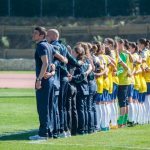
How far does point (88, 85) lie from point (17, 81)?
23.8 metres

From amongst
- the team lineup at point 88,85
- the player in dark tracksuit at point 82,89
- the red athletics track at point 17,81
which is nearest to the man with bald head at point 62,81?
the team lineup at point 88,85

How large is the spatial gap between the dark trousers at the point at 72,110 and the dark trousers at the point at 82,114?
16 cm

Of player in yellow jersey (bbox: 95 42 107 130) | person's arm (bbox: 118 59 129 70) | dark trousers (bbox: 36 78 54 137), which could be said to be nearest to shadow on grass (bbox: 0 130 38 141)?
dark trousers (bbox: 36 78 54 137)

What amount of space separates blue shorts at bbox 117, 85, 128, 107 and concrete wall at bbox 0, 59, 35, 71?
3297 cm

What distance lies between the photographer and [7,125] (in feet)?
58.6

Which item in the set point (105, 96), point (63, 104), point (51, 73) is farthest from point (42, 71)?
point (105, 96)

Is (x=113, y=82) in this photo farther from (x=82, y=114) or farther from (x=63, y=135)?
(x=63, y=135)

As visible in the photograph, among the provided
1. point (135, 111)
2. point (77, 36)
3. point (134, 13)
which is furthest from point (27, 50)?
point (135, 111)

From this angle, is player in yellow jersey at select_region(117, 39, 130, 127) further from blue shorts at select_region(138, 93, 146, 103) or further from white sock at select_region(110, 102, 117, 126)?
blue shorts at select_region(138, 93, 146, 103)

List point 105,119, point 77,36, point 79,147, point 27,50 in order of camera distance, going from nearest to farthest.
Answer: point 79,147 → point 105,119 → point 27,50 → point 77,36

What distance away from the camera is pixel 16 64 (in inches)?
2030

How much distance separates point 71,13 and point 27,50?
7.40 meters

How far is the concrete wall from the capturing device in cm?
5122

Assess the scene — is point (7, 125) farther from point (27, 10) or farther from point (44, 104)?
point (27, 10)
